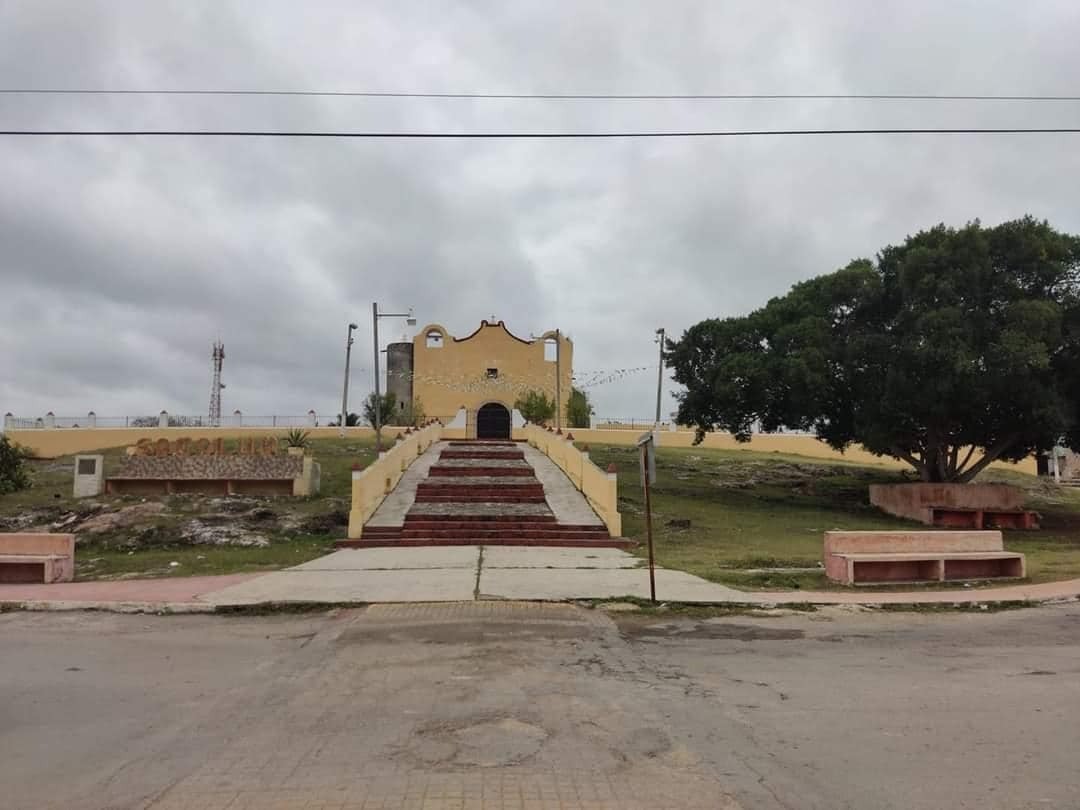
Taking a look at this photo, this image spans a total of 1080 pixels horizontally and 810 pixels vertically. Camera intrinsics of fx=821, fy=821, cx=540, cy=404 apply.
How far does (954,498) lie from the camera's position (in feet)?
81.9

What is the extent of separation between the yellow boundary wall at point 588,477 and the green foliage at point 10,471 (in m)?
16.8

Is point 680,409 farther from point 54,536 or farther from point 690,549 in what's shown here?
point 54,536

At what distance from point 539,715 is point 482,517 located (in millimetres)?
13559

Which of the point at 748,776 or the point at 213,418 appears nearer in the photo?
the point at 748,776

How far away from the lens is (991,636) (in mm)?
8984

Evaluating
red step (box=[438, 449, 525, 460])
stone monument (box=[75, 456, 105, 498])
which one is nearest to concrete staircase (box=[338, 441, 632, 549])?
red step (box=[438, 449, 525, 460])

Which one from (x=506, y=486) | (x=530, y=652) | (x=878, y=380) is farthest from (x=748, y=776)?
(x=878, y=380)

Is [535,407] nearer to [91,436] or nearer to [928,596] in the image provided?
[91,436]

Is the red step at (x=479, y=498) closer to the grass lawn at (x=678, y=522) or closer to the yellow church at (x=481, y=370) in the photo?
the grass lawn at (x=678, y=522)

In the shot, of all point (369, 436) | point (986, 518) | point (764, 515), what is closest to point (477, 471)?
point (764, 515)

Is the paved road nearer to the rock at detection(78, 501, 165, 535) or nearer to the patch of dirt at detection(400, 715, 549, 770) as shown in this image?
the patch of dirt at detection(400, 715, 549, 770)

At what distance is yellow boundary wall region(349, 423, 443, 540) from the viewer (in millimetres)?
18422

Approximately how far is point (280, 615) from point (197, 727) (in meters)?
4.82

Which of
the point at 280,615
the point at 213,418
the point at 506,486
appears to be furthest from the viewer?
the point at 213,418
